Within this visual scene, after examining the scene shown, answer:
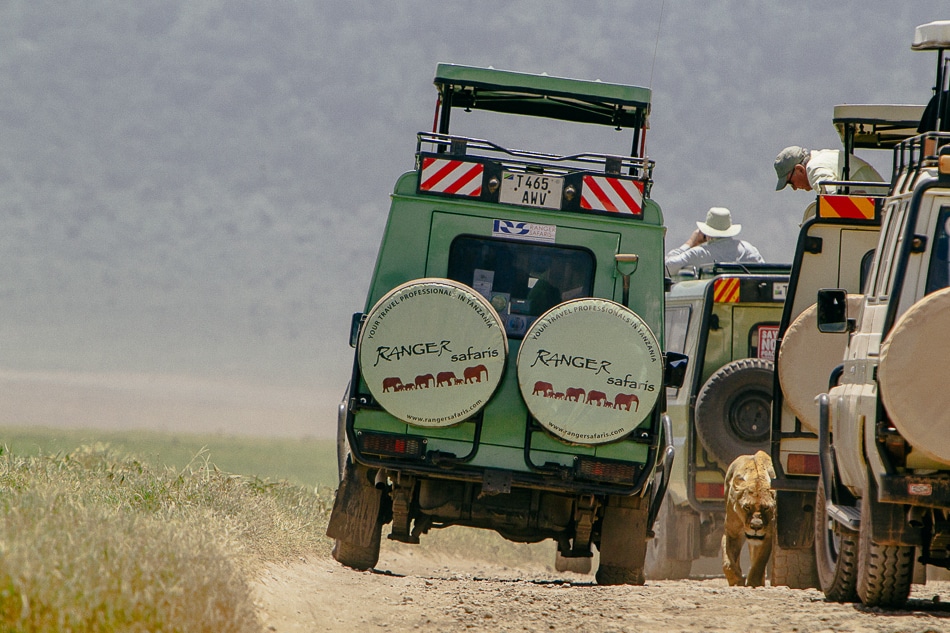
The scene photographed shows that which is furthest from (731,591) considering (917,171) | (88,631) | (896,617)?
(88,631)

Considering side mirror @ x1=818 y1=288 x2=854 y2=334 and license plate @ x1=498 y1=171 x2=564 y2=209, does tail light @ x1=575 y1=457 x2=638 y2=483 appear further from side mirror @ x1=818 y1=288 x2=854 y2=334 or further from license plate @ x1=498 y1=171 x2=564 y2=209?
license plate @ x1=498 y1=171 x2=564 y2=209

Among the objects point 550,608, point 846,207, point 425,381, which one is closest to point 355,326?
point 425,381

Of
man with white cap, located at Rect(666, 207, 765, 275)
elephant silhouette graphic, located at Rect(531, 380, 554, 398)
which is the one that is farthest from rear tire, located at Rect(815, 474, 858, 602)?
man with white cap, located at Rect(666, 207, 765, 275)

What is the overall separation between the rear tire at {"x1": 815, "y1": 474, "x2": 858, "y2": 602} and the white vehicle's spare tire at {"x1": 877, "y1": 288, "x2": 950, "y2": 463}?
3.88ft

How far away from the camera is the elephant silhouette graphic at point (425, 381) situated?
27.5 ft

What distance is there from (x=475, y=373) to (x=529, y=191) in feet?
4.76

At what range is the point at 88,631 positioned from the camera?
16.8ft

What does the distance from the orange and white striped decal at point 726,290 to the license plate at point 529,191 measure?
3.24 metres

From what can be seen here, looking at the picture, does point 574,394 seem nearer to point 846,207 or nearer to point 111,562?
point 846,207

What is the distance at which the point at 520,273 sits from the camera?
916 centimetres

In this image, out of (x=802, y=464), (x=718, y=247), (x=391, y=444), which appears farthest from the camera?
(x=718, y=247)

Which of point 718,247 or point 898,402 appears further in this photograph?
point 718,247

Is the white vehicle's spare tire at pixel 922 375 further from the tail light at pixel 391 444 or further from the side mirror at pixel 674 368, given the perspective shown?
the tail light at pixel 391 444

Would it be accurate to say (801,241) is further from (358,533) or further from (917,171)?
(358,533)
